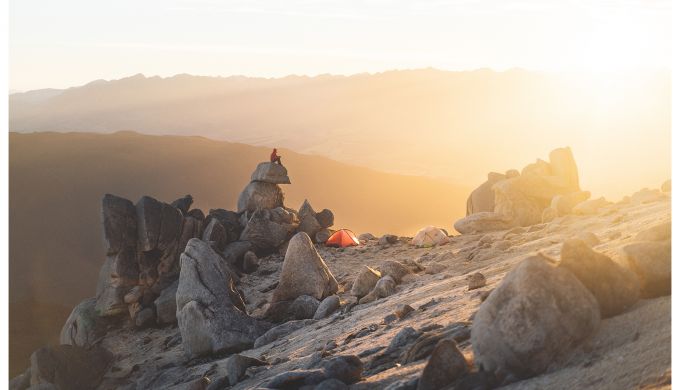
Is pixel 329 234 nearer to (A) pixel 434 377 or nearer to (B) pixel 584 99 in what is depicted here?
(A) pixel 434 377

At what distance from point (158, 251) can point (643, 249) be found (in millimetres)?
13777

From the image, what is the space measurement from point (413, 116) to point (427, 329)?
9216 centimetres

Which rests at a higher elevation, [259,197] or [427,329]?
[259,197]

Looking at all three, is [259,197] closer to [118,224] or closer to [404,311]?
[118,224]

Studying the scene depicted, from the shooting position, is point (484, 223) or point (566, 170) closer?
point (484, 223)

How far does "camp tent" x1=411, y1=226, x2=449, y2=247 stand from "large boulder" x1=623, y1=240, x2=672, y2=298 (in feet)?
42.1

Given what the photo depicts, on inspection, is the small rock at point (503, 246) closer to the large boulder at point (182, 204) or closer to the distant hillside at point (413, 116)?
the large boulder at point (182, 204)

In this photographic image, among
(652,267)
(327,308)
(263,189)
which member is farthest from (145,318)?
(652,267)

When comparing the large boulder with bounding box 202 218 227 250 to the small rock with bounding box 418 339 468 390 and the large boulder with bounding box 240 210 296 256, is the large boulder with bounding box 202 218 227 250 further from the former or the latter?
the small rock with bounding box 418 339 468 390

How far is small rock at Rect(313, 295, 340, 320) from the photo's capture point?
13.0m

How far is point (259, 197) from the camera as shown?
71.0ft

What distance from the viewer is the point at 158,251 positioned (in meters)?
17.7

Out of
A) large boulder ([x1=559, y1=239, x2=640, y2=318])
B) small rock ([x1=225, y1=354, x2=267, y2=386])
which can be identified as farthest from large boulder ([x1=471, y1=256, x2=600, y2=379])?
small rock ([x1=225, y1=354, x2=267, y2=386])

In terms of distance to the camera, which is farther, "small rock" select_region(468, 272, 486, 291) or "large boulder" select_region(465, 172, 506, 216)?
"large boulder" select_region(465, 172, 506, 216)
